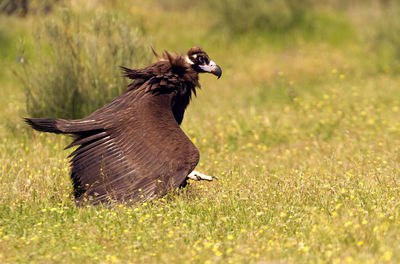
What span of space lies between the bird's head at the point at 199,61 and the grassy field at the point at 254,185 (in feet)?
4.27

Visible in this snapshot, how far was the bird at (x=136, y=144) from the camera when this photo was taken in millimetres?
5371

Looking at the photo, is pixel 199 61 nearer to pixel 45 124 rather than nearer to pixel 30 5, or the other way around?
pixel 45 124

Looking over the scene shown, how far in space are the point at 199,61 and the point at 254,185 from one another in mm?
1664

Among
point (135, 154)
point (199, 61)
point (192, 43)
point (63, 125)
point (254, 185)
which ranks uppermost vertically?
point (199, 61)

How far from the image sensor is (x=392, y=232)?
4.36 m

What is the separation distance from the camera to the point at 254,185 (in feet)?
20.0

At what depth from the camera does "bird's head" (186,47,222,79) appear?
21.5ft

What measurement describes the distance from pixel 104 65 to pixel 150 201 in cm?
415

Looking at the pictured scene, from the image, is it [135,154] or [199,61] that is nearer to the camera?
[135,154]

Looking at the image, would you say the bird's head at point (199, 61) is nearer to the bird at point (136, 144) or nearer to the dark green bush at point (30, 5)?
the bird at point (136, 144)

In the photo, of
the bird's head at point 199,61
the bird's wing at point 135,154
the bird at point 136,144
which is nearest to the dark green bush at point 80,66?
the bird's head at point 199,61

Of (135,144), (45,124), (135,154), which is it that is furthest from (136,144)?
(45,124)

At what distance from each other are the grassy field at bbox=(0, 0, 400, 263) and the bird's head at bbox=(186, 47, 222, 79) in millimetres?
1302

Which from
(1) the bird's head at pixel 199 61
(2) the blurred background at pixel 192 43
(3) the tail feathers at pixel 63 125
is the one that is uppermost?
(1) the bird's head at pixel 199 61
